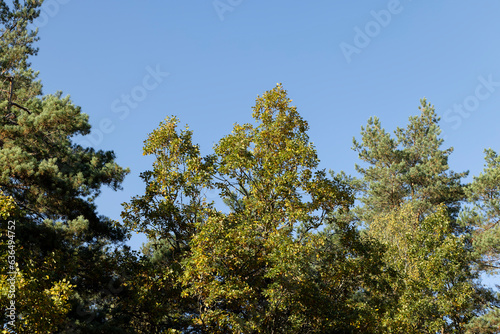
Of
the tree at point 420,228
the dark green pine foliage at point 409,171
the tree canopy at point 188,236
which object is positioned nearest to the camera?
the tree canopy at point 188,236

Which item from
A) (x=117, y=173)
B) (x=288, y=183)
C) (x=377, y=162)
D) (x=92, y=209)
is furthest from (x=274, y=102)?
(x=377, y=162)

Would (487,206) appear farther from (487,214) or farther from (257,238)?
(257,238)

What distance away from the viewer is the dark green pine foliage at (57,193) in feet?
46.5

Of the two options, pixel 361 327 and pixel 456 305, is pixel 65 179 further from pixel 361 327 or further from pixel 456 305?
pixel 456 305

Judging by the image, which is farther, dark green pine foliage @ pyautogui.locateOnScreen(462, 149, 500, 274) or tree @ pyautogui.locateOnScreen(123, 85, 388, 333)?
dark green pine foliage @ pyautogui.locateOnScreen(462, 149, 500, 274)

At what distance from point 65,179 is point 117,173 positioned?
2.23 m

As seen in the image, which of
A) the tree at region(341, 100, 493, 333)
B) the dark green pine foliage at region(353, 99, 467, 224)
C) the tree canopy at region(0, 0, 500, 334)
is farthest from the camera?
the dark green pine foliage at region(353, 99, 467, 224)

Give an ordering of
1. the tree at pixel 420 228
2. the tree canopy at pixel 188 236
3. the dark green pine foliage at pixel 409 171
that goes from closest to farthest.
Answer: the tree canopy at pixel 188 236, the tree at pixel 420 228, the dark green pine foliage at pixel 409 171

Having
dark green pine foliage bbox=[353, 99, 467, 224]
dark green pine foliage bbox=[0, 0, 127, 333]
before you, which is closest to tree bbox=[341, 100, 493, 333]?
dark green pine foliage bbox=[353, 99, 467, 224]

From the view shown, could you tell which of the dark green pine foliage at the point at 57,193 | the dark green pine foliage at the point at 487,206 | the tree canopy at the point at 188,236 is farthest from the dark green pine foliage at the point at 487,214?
the dark green pine foliage at the point at 57,193

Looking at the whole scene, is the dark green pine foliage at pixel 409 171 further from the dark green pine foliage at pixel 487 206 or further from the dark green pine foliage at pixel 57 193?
the dark green pine foliage at pixel 57 193

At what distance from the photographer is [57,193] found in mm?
15102

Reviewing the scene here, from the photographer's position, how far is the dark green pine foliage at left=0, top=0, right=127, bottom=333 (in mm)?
14188

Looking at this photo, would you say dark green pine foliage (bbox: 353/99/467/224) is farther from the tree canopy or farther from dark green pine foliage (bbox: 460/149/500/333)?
the tree canopy
